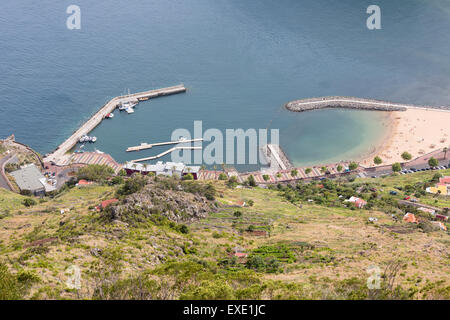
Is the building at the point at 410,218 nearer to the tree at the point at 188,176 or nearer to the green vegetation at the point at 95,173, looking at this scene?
the tree at the point at 188,176

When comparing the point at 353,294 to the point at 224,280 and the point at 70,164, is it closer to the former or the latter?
the point at 224,280

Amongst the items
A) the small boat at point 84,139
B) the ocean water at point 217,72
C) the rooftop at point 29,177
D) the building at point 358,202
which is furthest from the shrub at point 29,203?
the building at point 358,202

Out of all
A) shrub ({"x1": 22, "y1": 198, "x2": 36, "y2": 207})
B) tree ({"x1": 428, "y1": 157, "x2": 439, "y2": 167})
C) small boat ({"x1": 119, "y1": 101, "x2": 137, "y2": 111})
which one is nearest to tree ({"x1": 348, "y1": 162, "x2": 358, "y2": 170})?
tree ({"x1": 428, "y1": 157, "x2": 439, "y2": 167})

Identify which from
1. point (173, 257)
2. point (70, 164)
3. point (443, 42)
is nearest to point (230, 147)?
point (70, 164)

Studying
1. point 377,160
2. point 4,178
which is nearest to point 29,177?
point 4,178

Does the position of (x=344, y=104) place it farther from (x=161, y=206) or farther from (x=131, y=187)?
(x=161, y=206)

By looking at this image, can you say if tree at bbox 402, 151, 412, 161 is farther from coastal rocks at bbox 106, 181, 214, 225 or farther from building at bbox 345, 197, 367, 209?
coastal rocks at bbox 106, 181, 214, 225
